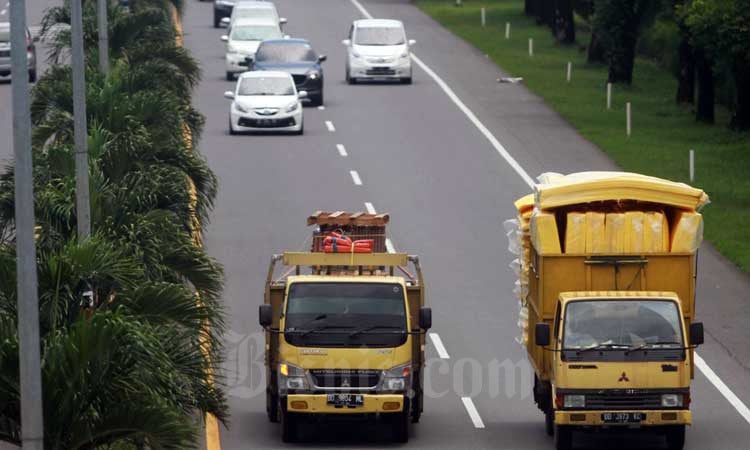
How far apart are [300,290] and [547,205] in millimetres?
3272

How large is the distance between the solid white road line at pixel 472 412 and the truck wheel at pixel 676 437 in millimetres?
2923

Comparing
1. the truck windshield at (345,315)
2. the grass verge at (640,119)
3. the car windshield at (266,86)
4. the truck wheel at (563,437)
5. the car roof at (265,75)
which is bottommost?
the grass verge at (640,119)

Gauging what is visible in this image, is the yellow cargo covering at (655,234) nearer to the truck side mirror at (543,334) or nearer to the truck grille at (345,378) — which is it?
the truck side mirror at (543,334)

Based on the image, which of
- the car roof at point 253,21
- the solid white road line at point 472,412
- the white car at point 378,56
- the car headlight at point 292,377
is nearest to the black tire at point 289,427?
the car headlight at point 292,377

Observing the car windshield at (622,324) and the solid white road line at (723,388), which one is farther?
the solid white road line at (723,388)

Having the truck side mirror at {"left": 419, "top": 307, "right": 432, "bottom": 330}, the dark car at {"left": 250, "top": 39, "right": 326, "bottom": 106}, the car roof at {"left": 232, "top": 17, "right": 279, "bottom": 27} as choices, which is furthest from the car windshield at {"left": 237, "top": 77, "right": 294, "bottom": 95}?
the truck side mirror at {"left": 419, "top": 307, "right": 432, "bottom": 330}

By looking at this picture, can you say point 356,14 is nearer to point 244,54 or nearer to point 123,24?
point 244,54

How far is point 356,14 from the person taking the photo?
8281 cm

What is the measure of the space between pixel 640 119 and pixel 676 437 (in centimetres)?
3392

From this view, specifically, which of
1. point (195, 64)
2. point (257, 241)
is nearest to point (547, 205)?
point (257, 241)

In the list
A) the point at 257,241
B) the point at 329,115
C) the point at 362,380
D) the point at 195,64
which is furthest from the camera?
the point at 329,115

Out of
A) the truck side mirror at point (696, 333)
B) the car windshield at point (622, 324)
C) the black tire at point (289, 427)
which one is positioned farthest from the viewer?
the black tire at point (289, 427)

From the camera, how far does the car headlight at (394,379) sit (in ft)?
77.6

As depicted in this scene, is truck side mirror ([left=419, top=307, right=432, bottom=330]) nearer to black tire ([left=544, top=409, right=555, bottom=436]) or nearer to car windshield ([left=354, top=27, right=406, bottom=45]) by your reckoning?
black tire ([left=544, top=409, right=555, bottom=436])
